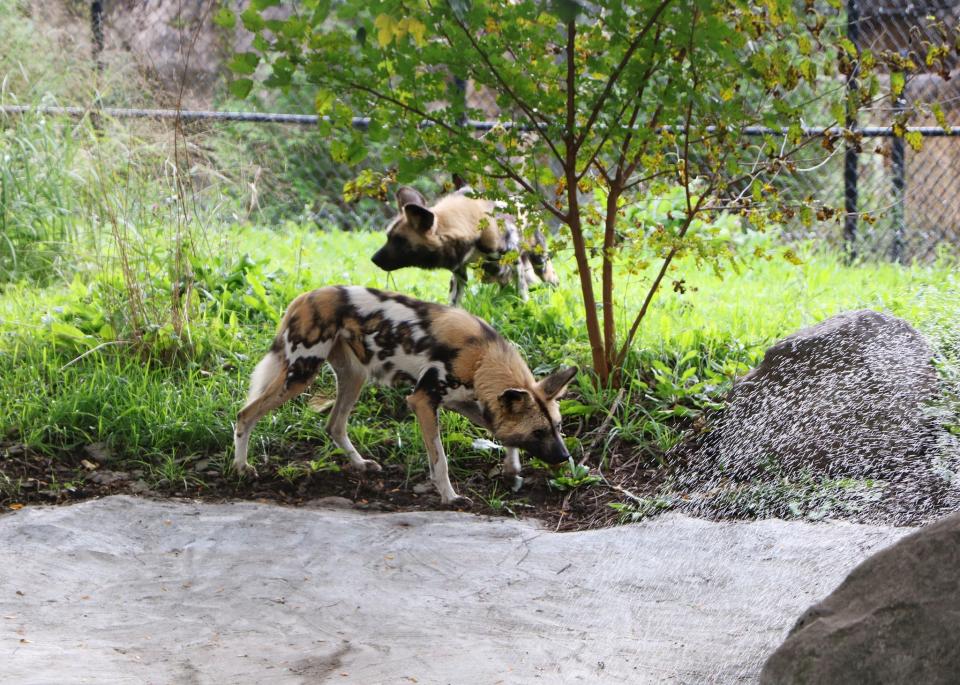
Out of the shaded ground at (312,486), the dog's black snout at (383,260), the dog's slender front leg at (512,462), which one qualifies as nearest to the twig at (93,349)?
the shaded ground at (312,486)

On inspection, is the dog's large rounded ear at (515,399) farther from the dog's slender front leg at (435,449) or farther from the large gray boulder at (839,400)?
the large gray boulder at (839,400)

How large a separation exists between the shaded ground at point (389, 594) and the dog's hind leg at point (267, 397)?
0.31 meters

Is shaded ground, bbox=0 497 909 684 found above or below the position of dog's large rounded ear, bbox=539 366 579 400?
below

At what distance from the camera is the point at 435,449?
424 centimetres

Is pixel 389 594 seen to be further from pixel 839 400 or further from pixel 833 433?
pixel 839 400

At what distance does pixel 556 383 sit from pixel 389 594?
118 centimetres

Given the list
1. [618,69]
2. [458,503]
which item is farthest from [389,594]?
[618,69]

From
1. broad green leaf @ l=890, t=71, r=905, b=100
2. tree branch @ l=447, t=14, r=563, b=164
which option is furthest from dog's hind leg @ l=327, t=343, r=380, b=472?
broad green leaf @ l=890, t=71, r=905, b=100

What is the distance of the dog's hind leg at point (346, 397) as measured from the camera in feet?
14.9

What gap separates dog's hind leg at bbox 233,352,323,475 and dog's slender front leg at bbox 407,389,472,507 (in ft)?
1.44

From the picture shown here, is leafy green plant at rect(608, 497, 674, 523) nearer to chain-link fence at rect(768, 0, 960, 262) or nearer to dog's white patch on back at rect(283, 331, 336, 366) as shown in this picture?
dog's white patch on back at rect(283, 331, 336, 366)

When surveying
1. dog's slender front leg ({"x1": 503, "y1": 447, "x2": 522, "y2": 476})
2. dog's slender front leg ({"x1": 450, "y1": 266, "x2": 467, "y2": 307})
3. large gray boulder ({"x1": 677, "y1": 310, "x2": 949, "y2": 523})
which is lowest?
dog's slender front leg ({"x1": 503, "y1": 447, "x2": 522, "y2": 476})

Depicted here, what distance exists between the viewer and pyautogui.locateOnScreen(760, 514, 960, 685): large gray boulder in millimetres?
2143

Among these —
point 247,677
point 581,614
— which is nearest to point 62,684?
point 247,677
